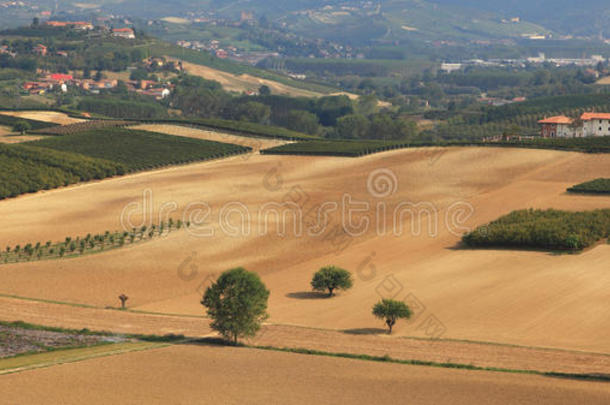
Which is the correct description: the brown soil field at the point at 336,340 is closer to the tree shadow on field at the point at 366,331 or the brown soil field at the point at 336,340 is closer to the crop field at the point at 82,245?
the tree shadow on field at the point at 366,331

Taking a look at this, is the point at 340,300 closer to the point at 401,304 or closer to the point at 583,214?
the point at 401,304

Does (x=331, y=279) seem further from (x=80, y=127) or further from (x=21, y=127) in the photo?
(x=21, y=127)

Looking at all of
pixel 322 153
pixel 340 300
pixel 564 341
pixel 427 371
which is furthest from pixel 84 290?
pixel 322 153

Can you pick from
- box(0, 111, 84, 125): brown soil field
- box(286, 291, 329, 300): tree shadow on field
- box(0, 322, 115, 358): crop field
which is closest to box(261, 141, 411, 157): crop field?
box(0, 111, 84, 125): brown soil field

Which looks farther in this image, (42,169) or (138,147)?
(138,147)

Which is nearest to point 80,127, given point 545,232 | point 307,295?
point 545,232
